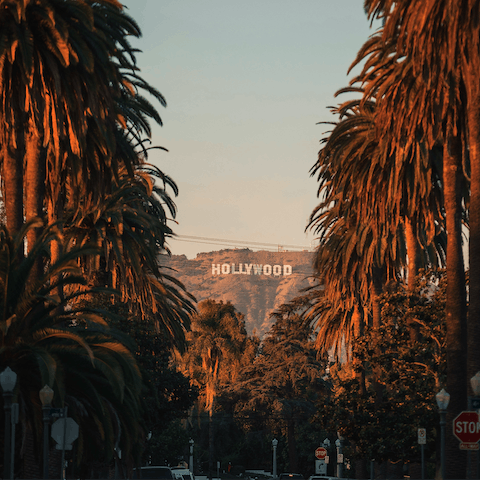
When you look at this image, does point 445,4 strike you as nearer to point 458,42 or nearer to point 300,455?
point 458,42

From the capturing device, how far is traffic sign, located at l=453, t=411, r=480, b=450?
19.3 m

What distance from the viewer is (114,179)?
98.7 feet

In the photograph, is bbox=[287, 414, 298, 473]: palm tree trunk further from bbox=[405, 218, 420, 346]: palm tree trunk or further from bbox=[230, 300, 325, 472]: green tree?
bbox=[405, 218, 420, 346]: palm tree trunk

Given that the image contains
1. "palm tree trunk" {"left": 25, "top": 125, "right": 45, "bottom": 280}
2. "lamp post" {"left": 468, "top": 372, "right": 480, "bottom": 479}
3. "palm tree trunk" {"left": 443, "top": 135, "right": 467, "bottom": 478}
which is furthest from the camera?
"palm tree trunk" {"left": 25, "top": 125, "right": 45, "bottom": 280}

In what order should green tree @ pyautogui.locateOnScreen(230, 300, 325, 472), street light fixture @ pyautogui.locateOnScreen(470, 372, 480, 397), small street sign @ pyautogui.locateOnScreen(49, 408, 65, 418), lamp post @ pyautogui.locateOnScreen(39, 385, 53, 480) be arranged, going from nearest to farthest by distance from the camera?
street light fixture @ pyautogui.locateOnScreen(470, 372, 480, 397) < lamp post @ pyautogui.locateOnScreen(39, 385, 53, 480) < small street sign @ pyautogui.locateOnScreen(49, 408, 65, 418) < green tree @ pyautogui.locateOnScreen(230, 300, 325, 472)

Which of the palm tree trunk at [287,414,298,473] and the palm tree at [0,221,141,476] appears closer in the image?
the palm tree at [0,221,141,476]

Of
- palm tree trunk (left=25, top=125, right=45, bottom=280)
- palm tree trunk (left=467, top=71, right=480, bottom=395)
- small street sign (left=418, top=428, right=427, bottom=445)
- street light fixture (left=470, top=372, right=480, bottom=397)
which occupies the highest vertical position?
palm tree trunk (left=25, top=125, right=45, bottom=280)

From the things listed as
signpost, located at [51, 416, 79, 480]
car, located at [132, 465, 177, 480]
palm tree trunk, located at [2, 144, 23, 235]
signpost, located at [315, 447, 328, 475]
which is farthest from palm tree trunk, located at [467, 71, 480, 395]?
signpost, located at [315, 447, 328, 475]

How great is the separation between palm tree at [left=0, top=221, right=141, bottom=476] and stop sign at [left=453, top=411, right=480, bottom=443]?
8.19 metres

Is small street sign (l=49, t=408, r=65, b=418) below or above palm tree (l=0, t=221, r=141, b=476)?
below

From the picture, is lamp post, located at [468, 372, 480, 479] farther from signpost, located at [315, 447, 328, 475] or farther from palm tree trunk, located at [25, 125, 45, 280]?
signpost, located at [315, 447, 328, 475]

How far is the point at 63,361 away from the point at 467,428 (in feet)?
34.3

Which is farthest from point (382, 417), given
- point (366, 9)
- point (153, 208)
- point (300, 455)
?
point (300, 455)

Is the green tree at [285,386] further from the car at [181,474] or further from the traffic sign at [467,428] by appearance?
the traffic sign at [467,428]
